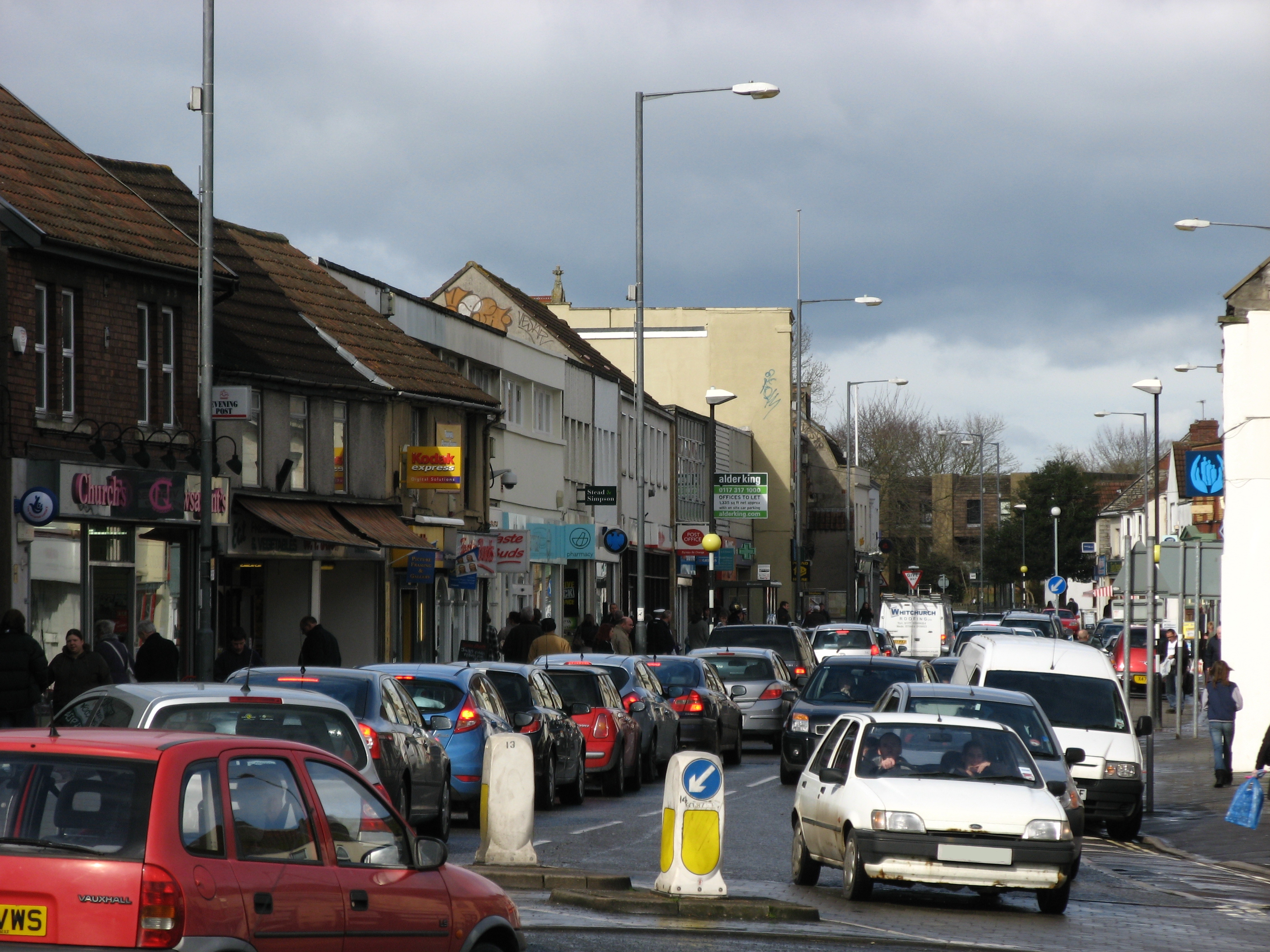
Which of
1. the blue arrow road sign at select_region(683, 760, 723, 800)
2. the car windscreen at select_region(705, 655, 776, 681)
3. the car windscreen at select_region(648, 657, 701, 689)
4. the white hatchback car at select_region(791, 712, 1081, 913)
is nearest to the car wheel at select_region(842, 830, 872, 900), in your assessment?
the white hatchback car at select_region(791, 712, 1081, 913)

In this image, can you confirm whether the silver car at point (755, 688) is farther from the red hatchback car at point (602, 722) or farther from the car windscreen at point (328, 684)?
the car windscreen at point (328, 684)

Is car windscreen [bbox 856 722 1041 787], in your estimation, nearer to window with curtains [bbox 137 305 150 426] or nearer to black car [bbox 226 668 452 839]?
black car [bbox 226 668 452 839]

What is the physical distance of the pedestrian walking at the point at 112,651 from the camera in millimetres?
22641

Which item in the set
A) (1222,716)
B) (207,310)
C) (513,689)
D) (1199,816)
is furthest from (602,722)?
(1222,716)

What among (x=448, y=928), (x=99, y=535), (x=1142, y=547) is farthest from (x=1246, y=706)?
(x=448, y=928)

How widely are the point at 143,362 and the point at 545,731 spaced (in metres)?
12.2

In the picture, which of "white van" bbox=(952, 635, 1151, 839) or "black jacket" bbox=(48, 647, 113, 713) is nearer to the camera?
"white van" bbox=(952, 635, 1151, 839)

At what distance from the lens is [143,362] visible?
Answer: 2912 cm

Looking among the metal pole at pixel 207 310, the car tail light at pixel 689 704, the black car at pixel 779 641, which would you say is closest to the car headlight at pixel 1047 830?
the car tail light at pixel 689 704

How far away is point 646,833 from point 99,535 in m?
12.6

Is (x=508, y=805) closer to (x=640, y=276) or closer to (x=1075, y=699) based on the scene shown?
(x=1075, y=699)

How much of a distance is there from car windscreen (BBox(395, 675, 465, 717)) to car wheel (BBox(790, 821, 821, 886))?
4.24 m

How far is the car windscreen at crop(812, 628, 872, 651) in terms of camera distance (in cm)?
3859

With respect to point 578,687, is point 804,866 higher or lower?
lower
